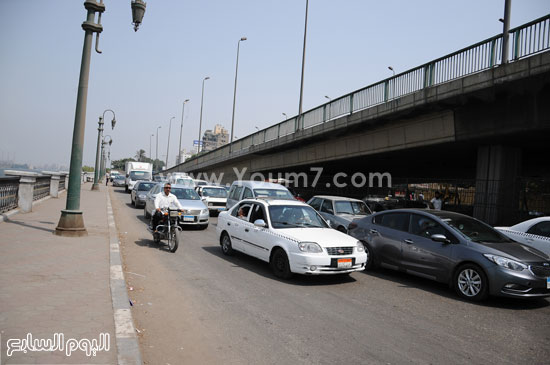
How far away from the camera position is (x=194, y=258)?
32.2 feet

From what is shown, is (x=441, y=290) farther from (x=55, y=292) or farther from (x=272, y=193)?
(x=272, y=193)

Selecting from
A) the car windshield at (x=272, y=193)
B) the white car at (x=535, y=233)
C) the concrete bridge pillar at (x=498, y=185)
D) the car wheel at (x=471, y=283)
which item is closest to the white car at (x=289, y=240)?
the car wheel at (x=471, y=283)

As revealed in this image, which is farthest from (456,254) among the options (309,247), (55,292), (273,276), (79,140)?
(79,140)

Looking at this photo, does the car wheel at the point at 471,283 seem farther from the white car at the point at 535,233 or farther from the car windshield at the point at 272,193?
the car windshield at the point at 272,193

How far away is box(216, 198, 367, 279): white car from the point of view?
7.61m

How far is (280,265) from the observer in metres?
8.12

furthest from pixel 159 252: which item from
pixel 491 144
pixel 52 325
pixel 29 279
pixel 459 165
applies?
pixel 459 165

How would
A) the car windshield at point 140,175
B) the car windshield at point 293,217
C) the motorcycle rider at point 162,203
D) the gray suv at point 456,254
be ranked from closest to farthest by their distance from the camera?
the gray suv at point 456,254 < the car windshield at point 293,217 < the motorcycle rider at point 162,203 < the car windshield at point 140,175

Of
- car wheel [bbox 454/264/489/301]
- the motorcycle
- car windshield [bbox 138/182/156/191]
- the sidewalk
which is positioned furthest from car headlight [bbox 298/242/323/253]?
car windshield [bbox 138/182/156/191]

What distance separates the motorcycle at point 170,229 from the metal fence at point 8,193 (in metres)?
5.19

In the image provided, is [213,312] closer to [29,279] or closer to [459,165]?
[29,279]

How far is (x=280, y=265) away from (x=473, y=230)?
3.74 m

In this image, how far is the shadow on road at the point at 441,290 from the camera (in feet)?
22.8

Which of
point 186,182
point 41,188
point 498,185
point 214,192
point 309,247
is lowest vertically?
point 309,247
